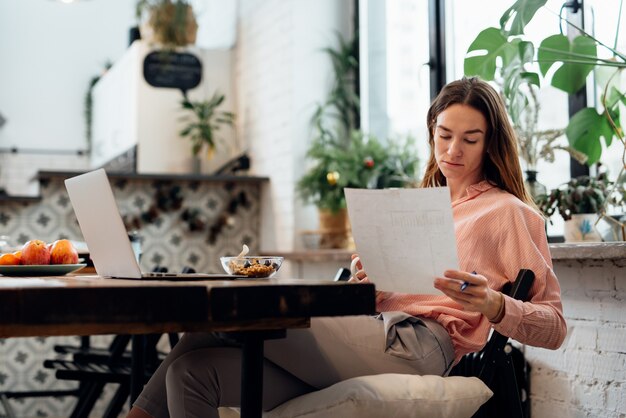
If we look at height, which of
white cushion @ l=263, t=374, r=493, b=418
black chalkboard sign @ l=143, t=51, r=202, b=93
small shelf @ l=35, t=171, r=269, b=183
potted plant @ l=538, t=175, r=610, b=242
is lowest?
white cushion @ l=263, t=374, r=493, b=418

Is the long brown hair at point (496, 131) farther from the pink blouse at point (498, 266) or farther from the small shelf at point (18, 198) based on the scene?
the small shelf at point (18, 198)

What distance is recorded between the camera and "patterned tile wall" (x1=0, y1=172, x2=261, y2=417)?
15.5ft

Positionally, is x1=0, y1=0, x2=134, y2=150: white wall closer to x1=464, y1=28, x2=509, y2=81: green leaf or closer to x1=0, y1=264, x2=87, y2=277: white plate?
x1=464, y1=28, x2=509, y2=81: green leaf

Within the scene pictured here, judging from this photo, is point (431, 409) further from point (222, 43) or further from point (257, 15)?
point (222, 43)

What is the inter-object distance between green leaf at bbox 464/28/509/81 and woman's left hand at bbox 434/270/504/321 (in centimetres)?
108

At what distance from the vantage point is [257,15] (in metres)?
5.39

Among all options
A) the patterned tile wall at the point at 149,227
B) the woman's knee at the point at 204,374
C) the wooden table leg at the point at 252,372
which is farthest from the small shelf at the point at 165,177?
the wooden table leg at the point at 252,372

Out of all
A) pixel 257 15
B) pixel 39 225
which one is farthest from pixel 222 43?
pixel 39 225

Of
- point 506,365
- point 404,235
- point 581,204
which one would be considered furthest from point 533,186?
point 404,235

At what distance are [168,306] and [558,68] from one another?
1.73 metres

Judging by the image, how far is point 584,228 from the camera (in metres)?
2.71

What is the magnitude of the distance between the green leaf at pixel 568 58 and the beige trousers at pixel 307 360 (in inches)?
40.8

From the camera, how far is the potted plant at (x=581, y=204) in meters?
2.71

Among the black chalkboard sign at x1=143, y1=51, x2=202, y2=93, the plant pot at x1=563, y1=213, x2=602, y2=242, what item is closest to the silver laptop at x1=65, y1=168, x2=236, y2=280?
the plant pot at x1=563, y1=213, x2=602, y2=242
